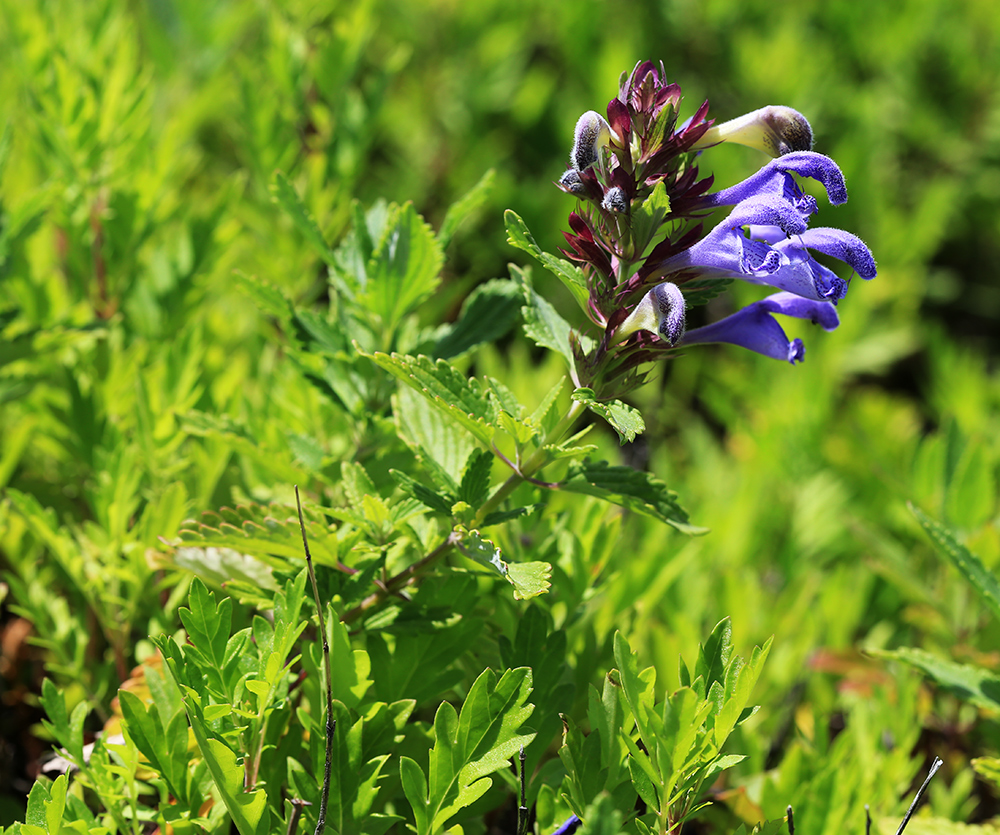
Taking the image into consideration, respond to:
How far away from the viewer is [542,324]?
3.25 feet

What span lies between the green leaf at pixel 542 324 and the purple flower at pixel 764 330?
0.14 metres

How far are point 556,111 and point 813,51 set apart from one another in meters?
1.06

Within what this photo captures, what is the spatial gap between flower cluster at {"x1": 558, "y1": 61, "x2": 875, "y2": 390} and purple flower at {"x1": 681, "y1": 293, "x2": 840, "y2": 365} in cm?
6

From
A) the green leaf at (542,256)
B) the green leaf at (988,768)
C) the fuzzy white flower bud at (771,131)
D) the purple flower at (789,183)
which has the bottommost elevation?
the green leaf at (988,768)

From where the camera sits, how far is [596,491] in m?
0.94

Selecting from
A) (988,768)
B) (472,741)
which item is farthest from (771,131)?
(988,768)

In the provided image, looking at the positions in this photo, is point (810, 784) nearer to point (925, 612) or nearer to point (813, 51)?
point (925, 612)

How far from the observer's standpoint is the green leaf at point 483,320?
119 cm

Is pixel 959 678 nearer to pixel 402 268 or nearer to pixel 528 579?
pixel 528 579

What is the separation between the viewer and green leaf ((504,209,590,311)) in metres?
0.85

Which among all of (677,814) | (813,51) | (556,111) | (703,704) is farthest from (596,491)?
(813,51)

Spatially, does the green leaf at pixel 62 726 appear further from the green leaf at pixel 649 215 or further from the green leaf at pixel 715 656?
the green leaf at pixel 649 215

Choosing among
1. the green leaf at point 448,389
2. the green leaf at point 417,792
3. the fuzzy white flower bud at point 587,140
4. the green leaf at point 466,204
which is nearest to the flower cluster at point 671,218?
the fuzzy white flower bud at point 587,140

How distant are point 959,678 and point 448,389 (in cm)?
87
